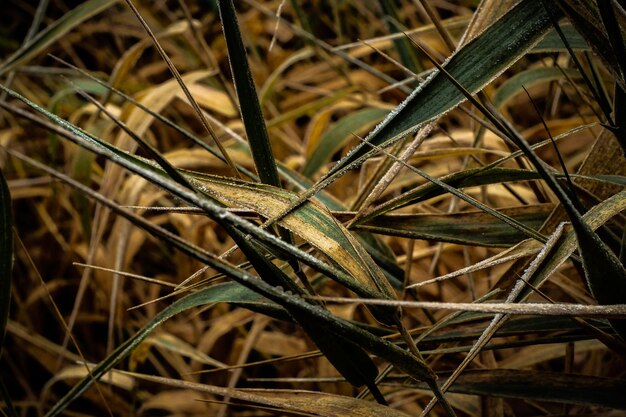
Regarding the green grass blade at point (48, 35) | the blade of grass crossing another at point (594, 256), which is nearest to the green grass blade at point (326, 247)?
the blade of grass crossing another at point (594, 256)

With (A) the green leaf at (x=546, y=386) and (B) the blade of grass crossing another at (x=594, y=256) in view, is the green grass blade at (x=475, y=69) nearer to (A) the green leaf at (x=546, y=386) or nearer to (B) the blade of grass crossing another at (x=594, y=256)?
(B) the blade of grass crossing another at (x=594, y=256)

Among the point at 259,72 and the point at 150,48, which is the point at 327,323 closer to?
the point at 259,72

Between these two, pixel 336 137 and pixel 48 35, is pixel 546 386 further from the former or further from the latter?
pixel 48 35

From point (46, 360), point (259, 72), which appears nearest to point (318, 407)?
point (46, 360)

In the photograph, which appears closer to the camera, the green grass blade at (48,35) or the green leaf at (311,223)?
the green leaf at (311,223)

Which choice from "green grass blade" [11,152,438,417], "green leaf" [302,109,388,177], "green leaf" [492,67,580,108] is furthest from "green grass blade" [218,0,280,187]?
"green leaf" [302,109,388,177]

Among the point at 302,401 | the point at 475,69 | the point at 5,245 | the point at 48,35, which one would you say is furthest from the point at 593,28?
the point at 48,35
